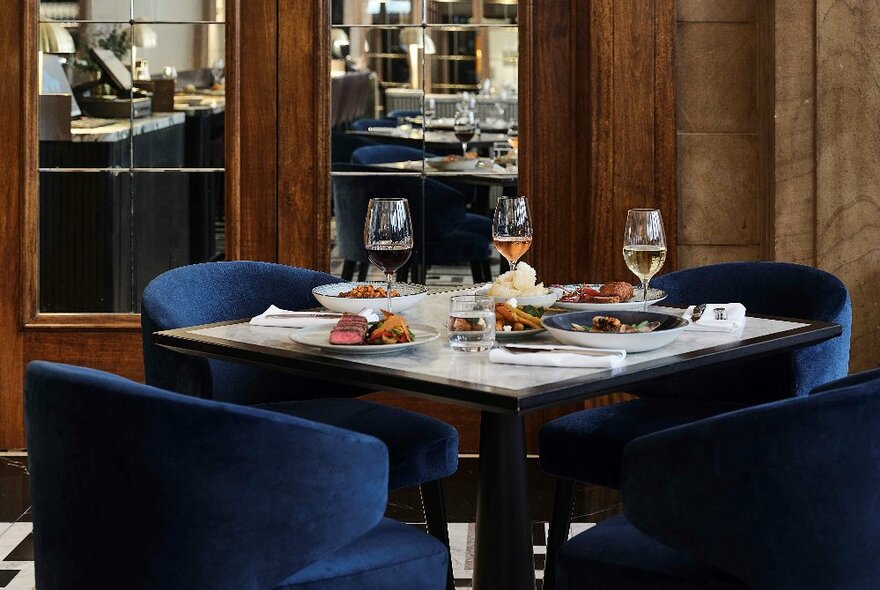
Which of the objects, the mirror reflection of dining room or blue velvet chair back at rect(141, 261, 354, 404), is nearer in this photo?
blue velvet chair back at rect(141, 261, 354, 404)

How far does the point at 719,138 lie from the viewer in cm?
394

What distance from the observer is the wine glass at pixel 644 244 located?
224cm

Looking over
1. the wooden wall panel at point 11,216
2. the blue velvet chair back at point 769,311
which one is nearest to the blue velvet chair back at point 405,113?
the wooden wall panel at point 11,216

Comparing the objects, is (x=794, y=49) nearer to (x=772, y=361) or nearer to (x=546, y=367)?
(x=772, y=361)

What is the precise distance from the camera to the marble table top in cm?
170

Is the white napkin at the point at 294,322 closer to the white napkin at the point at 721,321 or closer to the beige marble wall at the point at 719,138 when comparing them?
the white napkin at the point at 721,321

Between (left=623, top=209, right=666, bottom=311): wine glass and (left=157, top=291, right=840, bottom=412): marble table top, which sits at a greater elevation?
(left=623, top=209, right=666, bottom=311): wine glass

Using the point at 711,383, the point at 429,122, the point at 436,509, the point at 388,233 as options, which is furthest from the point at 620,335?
the point at 429,122

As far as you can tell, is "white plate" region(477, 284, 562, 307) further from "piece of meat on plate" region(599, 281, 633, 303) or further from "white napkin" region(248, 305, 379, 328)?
"white napkin" region(248, 305, 379, 328)

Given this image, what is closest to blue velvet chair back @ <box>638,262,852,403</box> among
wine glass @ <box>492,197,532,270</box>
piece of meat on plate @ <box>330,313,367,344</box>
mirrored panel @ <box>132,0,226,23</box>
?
wine glass @ <box>492,197,532,270</box>

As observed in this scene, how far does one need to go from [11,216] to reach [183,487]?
2.73m

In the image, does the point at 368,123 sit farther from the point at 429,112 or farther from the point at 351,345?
the point at 351,345

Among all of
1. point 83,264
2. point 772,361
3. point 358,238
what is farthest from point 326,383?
point 83,264

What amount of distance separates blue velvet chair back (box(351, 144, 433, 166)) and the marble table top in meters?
1.70
